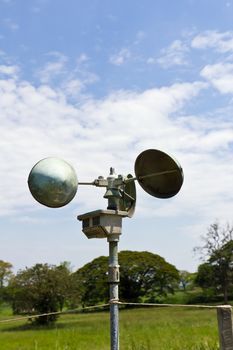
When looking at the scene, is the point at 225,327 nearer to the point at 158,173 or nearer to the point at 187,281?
the point at 158,173

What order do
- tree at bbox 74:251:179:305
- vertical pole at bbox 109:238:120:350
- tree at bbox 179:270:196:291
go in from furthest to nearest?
tree at bbox 179:270:196:291, tree at bbox 74:251:179:305, vertical pole at bbox 109:238:120:350

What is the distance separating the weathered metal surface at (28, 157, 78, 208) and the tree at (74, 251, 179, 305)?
32434 mm

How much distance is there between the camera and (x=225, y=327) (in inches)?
112

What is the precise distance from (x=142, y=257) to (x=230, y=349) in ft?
113

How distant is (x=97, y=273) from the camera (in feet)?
118

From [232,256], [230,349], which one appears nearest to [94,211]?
[230,349]

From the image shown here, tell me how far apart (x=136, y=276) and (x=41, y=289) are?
15608 millimetres

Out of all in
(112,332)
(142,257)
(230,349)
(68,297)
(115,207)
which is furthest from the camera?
(142,257)

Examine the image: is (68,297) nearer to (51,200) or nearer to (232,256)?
(232,256)

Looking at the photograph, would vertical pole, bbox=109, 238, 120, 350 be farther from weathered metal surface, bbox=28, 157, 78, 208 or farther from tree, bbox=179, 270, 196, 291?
tree, bbox=179, 270, 196, 291

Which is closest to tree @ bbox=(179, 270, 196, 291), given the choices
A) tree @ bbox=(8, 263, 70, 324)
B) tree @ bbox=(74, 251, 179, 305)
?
tree @ bbox=(74, 251, 179, 305)

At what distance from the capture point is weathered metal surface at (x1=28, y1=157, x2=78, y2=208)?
3.50m

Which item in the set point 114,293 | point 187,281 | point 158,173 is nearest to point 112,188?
point 158,173

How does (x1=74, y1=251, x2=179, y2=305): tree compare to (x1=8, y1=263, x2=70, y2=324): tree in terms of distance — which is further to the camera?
(x1=74, y1=251, x2=179, y2=305): tree
